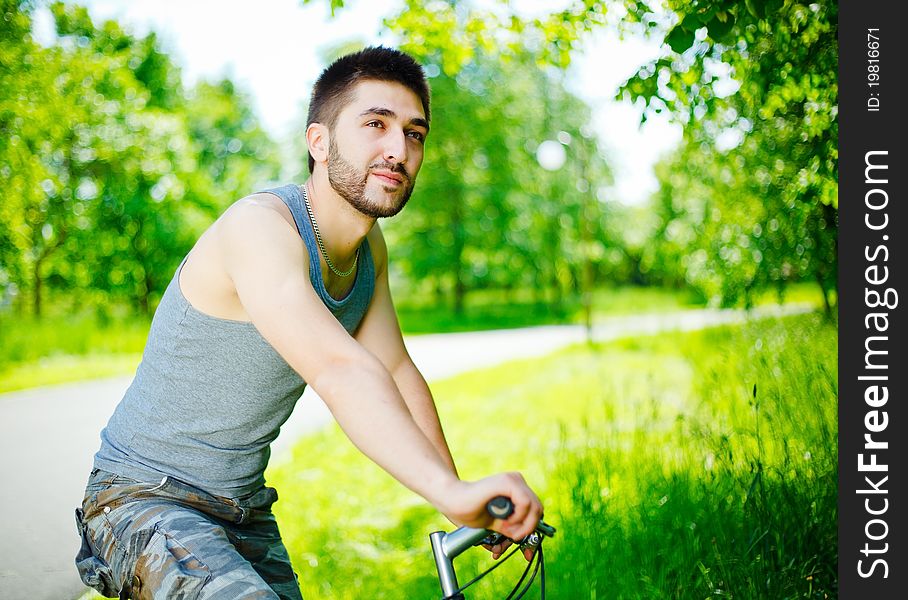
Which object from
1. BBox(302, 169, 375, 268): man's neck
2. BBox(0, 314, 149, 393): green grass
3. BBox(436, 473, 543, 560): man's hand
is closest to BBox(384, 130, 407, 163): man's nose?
BBox(302, 169, 375, 268): man's neck

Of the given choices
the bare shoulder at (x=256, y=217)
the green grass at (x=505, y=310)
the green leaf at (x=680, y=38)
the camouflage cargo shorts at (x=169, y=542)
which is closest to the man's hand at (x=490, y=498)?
the camouflage cargo shorts at (x=169, y=542)

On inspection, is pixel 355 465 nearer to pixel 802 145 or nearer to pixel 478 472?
pixel 478 472

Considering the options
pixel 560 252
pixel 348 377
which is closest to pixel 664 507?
pixel 348 377

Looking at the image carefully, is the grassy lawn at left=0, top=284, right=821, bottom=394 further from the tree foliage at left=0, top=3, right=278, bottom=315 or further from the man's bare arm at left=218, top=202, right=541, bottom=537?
the man's bare arm at left=218, top=202, right=541, bottom=537

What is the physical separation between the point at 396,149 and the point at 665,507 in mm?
2416

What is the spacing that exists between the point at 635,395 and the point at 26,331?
9.11 meters

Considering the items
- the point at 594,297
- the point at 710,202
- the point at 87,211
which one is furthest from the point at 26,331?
the point at 594,297

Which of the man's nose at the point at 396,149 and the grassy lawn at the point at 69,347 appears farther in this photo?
the grassy lawn at the point at 69,347

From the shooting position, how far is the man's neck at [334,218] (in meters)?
2.27

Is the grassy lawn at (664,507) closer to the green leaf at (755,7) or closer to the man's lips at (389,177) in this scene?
the green leaf at (755,7)

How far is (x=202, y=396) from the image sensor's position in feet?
7.20

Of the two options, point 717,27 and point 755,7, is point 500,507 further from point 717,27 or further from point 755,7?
point 717,27

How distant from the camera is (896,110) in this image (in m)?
2.76

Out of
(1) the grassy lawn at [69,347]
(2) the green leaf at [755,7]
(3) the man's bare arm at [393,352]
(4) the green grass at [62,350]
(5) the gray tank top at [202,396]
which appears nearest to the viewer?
(5) the gray tank top at [202,396]
